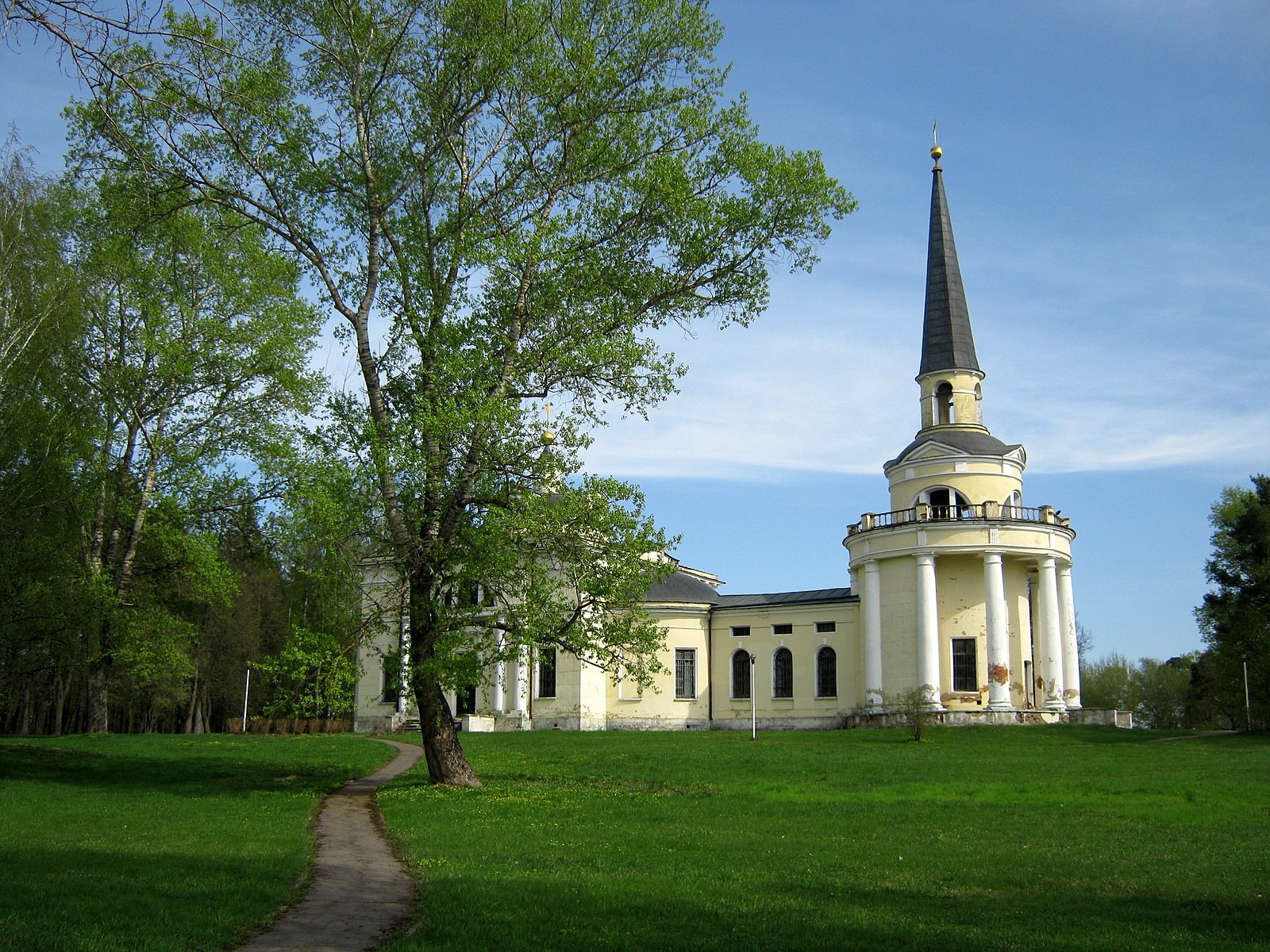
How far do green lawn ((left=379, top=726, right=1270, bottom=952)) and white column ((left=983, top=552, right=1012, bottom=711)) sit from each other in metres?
15.9

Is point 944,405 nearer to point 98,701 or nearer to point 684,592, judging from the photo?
point 684,592

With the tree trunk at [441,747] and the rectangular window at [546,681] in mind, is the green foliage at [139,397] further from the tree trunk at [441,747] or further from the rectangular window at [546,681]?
the rectangular window at [546,681]

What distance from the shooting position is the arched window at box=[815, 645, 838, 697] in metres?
47.2

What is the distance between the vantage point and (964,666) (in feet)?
141

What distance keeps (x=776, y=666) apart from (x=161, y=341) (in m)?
29.2

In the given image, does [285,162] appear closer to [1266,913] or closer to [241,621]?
[1266,913]

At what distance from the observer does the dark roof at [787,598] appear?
156ft

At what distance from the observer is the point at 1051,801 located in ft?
58.3

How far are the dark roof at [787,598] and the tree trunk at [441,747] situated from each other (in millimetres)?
29405

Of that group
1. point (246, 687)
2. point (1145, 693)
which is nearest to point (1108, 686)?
point (1145, 693)

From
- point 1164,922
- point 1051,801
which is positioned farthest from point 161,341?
point 1164,922

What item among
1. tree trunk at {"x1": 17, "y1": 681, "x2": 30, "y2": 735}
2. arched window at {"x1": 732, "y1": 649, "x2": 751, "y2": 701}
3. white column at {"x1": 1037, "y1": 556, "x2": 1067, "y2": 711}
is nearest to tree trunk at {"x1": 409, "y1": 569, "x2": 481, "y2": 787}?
white column at {"x1": 1037, "y1": 556, "x2": 1067, "y2": 711}

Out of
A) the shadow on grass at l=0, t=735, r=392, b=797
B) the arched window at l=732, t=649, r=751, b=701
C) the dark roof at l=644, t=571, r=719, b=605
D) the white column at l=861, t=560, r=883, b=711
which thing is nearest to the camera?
the shadow on grass at l=0, t=735, r=392, b=797

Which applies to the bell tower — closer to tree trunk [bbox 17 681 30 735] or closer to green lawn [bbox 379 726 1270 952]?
green lawn [bbox 379 726 1270 952]
